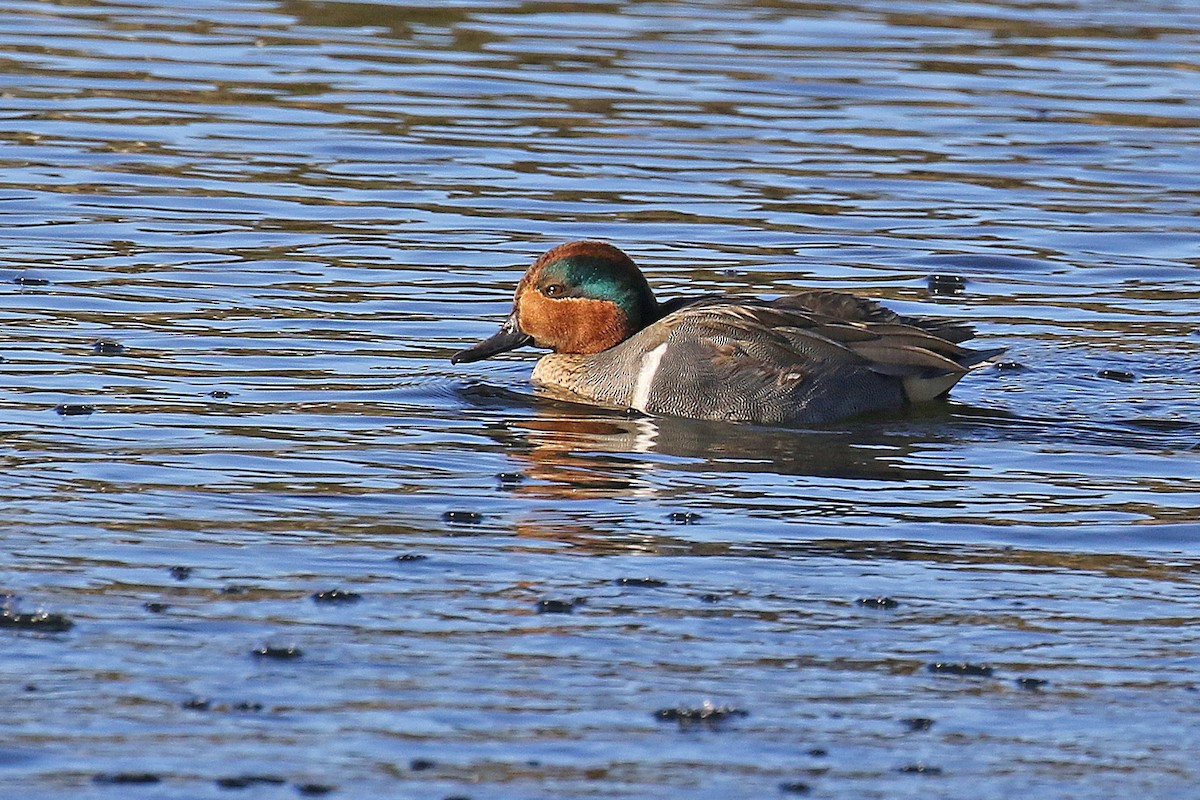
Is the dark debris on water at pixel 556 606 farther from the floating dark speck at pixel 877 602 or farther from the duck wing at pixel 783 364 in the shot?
the duck wing at pixel 783 364

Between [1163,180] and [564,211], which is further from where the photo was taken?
[1163,180]

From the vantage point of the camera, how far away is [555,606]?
21.5 ft

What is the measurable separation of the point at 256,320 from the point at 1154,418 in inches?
169

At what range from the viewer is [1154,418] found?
9500mm

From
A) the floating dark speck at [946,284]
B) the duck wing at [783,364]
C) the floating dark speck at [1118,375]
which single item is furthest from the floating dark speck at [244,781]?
the floating dark speck at [946,284]

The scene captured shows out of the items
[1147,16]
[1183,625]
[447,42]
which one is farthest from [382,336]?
[1147,16]

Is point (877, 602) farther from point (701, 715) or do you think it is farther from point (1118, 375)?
point (1118, 375)

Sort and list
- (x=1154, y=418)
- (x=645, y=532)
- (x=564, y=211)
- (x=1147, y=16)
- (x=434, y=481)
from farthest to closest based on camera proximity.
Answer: (x=1147, y=16), (x=564, y=211), (x=1154, y=418), (x=434, y=481), (x=645, y=532)

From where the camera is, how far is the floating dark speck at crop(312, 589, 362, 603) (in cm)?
653

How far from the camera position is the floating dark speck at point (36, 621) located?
616 cm

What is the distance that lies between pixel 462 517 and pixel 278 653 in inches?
64.4

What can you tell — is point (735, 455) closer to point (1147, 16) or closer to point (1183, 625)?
point (1183, 625)

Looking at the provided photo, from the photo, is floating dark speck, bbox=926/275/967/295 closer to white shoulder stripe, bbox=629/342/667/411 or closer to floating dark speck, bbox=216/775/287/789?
white shoulder stripe, bbox=629/342/667/411

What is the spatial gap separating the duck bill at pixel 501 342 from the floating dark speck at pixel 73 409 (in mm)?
1867
